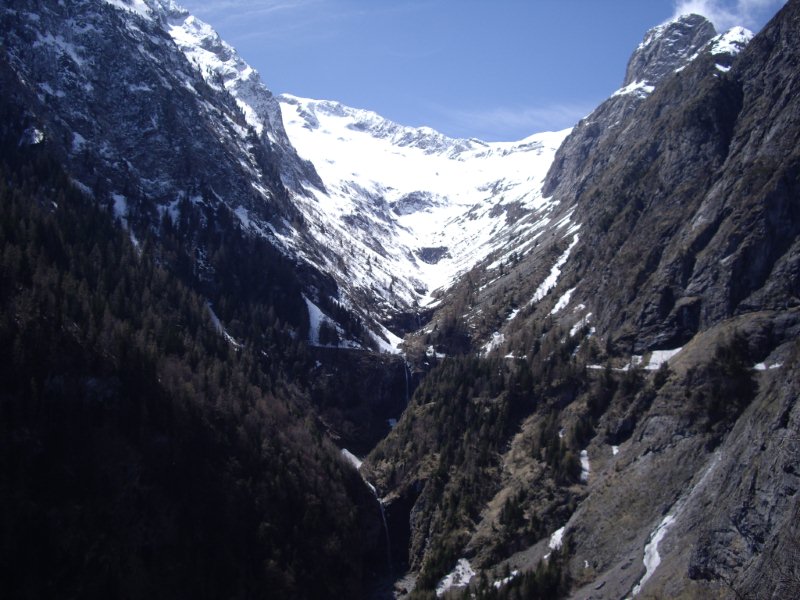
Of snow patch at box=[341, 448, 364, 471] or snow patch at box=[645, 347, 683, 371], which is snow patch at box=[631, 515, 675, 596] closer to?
snow patch at box=[645, 347, 683, 371]

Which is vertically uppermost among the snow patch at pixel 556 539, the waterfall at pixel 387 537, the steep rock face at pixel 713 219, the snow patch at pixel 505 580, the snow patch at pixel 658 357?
the steep rock face at pixel 713 219

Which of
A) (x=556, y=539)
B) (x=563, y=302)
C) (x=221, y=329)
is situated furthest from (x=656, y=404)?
(x=221, y=329)

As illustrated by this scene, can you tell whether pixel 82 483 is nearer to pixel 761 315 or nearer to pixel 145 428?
pixel 145 428

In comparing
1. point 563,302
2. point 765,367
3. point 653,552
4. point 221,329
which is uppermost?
point 221,329

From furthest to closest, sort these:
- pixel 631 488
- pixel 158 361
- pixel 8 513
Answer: pixel 158 361
pixel 631 488
pixel 8 513

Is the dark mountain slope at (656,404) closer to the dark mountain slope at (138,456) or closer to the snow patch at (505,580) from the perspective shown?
the snow patch at (505,580)

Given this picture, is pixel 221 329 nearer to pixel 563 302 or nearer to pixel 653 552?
pixel 563 302

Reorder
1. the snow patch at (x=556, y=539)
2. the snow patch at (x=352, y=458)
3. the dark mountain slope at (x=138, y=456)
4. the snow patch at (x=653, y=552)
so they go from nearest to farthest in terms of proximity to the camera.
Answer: the snow patch at (x=653, y=552) < the dark mountain slope at (x=138, y=456) < the snow patch at (x=556, y=539) < the snow patch at (x=352, y=458)

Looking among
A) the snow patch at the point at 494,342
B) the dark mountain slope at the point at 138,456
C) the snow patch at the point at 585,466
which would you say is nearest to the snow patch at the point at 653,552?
the snow patch at the point at 585,466

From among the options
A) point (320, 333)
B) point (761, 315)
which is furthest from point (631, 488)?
point (320, 333)
